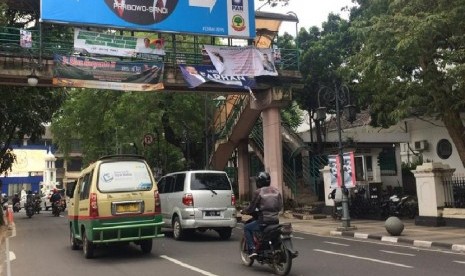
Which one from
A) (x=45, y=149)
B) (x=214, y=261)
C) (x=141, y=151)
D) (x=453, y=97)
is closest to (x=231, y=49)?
(x=453, y=97)

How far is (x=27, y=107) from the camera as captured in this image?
79.3 feet

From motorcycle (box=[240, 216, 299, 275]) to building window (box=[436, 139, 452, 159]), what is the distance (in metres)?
17.2

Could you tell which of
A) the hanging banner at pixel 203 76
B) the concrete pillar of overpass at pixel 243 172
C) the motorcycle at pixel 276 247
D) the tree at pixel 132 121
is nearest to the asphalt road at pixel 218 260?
the motorcycle at pixel 276 247

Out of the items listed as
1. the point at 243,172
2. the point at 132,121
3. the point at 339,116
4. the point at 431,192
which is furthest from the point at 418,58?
the point at 132,121

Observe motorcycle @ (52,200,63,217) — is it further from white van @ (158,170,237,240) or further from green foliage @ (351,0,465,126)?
green foliage @ (351,0,465,126)

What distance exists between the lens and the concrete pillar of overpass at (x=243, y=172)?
30953 mm

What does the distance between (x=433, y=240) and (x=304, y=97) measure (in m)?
16.0

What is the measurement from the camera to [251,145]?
101 feet

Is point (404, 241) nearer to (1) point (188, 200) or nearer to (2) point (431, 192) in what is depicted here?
(2) point (431, 192)

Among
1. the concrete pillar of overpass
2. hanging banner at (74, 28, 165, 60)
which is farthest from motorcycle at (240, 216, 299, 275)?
the concrete pillar of overpass

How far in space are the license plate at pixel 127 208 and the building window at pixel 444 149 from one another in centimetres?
1746

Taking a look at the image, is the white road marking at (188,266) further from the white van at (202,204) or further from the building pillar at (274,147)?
the building pillar at (274,147)

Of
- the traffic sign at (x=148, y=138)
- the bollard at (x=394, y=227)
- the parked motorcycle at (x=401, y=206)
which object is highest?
the traffic sign at (x=148, y=138)

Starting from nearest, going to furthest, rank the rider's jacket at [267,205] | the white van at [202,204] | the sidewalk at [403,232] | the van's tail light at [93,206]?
the rider's jacket at [267,205], the van's tail light at [93,206], the sidewalk at [403,232], the white van at [202,204]
